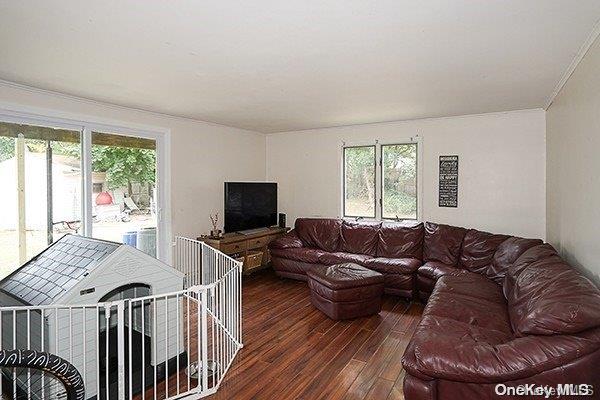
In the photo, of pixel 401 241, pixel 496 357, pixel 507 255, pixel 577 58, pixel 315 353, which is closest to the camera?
pixel 496 357

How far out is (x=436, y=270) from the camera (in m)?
4.17

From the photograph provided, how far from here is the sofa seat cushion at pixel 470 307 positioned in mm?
2535

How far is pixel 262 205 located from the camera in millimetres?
5875

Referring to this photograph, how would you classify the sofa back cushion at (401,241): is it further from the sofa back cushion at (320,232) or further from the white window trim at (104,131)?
the white window trim at (104,131)

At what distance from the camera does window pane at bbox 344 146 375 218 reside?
5.65m

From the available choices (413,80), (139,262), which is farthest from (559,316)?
(139,262)

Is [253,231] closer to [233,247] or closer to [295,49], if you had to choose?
[233,247]

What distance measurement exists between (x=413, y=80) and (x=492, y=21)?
3.76 ft

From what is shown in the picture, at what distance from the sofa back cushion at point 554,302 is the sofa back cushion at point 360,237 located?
8.07 feet

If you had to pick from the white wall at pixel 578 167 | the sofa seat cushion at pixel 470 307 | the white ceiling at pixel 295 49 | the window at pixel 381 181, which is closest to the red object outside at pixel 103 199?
the white ceiling at pixel 295 49

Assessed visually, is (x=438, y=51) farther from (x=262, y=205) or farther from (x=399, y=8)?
(x=262, y=205)

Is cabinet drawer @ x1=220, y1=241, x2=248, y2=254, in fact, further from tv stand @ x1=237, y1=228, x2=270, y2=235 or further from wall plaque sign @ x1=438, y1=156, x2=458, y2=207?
wall plaque sign @ x1=438, y1=156, x2=458, y2=207

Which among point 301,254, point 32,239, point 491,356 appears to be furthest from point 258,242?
point 491,356

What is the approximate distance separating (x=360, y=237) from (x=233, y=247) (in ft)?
6.37
